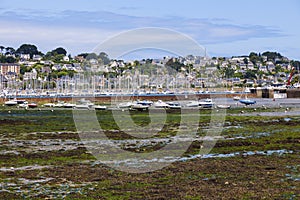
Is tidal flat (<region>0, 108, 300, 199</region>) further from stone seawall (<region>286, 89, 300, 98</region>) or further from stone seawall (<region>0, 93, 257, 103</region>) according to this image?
stone seawall (<region>286, 89, 300, 98</region>)

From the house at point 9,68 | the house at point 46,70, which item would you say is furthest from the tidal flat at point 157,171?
the house at point 9,68

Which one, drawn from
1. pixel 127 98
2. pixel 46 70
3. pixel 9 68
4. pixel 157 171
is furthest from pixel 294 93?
Answer: pixel 157 171

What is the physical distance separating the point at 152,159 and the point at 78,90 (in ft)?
340

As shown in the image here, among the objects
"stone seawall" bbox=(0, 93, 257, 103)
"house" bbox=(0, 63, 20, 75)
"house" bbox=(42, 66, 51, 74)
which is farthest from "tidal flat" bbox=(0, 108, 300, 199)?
"house" bbox=(0, 63, 20, 75)

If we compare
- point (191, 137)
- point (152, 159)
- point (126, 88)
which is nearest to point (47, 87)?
point (126, 88)

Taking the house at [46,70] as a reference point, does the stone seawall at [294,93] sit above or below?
below

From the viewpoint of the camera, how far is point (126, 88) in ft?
452

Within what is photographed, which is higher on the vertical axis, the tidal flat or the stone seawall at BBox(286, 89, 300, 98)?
the stone seawall at BBox(286, 89, 300, 98)

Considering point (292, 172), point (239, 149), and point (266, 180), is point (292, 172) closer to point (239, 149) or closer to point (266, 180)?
point (266, 180)

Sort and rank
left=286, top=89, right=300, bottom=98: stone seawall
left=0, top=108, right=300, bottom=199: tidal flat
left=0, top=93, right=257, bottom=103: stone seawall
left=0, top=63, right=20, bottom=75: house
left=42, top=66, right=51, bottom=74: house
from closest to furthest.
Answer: left=0, top=108, right=300, bottom=199: tidal flat, left=0, top=93, right=257, bottom=103: stone seawall, left=286, top=89, right=300, bottom=98: stone seawall, left=42, top=66, right=51, bottom=74: house, left=0, top=63, right=20, bottom=75: house

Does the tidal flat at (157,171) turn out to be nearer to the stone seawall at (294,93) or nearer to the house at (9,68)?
the stone seawall at (294,93)

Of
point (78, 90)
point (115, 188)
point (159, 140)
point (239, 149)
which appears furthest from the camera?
point (78, 90)

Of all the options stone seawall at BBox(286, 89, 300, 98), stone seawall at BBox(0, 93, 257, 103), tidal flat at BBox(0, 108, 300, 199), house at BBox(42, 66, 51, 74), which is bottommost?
stone seawall at BBox(0, 93, 257, 103)

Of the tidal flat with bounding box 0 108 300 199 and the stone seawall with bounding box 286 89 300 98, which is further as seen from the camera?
the stone seawall with bounding box 286 89 300 98
